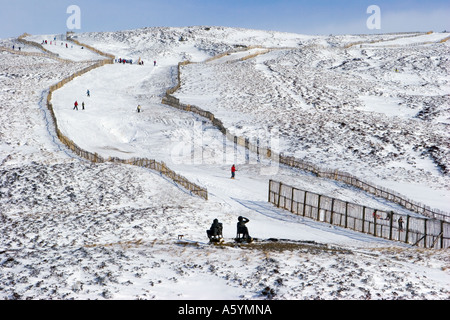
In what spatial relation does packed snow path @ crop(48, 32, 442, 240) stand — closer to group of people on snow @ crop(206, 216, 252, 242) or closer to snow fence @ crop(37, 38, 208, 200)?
snow fence @ crop(37, 38, 208, 200)

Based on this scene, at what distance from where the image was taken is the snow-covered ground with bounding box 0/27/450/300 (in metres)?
10.9

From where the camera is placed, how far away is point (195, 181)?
28375mm

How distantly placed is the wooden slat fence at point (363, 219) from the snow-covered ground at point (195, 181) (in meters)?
0.98

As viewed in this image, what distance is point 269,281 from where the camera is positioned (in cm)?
1084

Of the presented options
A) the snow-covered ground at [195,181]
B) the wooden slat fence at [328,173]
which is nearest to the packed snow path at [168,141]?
the snow-covered ground at [195,181]

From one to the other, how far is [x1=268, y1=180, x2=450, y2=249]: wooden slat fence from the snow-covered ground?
975mm

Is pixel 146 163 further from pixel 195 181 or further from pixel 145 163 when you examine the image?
pixel 195 181

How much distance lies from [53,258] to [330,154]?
30622 millimetres

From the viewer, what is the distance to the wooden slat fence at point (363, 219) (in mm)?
18359

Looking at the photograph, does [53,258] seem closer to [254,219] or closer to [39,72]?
[254,219]

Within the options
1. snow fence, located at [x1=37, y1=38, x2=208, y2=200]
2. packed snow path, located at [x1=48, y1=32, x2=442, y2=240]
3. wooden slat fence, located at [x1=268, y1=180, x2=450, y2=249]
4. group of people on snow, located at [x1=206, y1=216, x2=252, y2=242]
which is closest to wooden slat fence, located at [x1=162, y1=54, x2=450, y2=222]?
packed snow path, located at [x1=48, y1=32, x2=442, y2=240]

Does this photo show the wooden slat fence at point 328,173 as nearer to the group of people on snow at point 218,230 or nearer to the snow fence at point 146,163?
the snow fence at point 146,163

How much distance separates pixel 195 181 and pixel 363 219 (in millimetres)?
12379

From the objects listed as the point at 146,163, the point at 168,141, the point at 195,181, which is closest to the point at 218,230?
the point at 195,181
